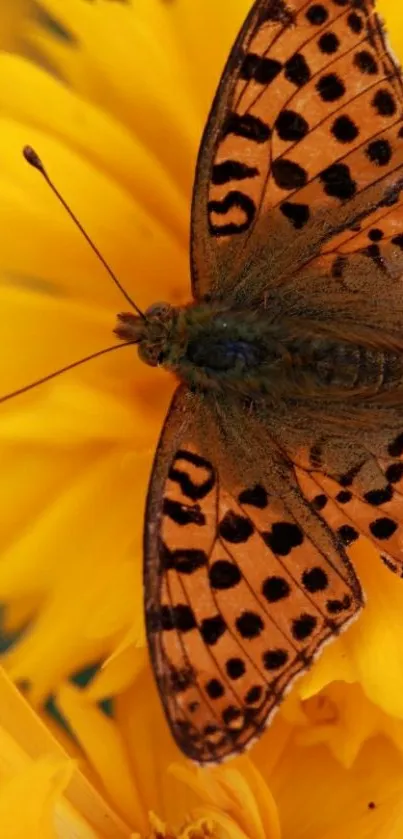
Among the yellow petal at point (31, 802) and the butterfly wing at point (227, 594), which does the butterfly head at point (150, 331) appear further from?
the yellow petal at point (31, 802)

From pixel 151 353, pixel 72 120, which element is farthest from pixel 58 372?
pixel 72 120

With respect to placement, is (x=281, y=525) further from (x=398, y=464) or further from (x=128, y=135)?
(x=128, y=135)

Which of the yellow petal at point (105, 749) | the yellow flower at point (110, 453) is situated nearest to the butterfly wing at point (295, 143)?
the yellow flower at point (110, 453)

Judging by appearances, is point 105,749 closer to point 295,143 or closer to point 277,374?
point 277,374

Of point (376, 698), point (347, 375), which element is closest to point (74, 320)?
point (347, 375)

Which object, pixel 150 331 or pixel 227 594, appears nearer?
pixel 227 594

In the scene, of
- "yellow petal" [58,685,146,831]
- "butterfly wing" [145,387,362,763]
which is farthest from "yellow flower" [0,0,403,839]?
"butterfly wing" [145,387,362,763]
